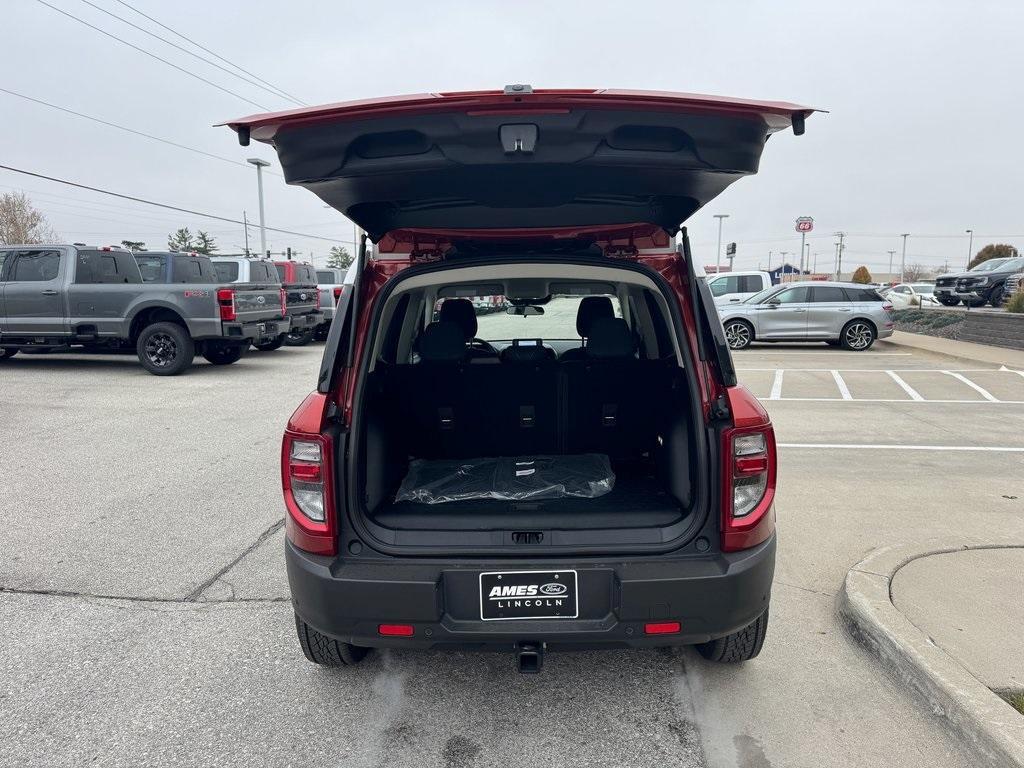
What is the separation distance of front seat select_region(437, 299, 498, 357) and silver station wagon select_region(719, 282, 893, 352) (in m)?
12.2

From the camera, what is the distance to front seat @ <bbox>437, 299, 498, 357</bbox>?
3902 mm

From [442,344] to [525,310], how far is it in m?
1.15

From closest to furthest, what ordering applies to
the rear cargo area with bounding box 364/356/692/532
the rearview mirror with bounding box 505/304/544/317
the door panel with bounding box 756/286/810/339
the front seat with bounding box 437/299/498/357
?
the rear cargo area with bounding box 364/356/692/532
the front seat with bounding box 437/299/498/357
the rearview mirror with bounding box 505/304/544/317
the door panel with bounding box 756/286/810/339

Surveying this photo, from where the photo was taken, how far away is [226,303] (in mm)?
11000

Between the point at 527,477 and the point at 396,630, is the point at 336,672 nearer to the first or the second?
the point at 396,630

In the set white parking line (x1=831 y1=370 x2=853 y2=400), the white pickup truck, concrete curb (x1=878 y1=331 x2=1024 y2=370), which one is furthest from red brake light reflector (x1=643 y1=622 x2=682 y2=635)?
the white pickup truck

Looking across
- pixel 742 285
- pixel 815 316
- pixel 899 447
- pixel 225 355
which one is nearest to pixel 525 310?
pixel 899 447

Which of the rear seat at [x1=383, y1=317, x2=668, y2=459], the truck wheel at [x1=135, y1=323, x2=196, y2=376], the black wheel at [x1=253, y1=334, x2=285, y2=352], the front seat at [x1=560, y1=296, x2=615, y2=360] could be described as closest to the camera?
the rear seat at [x1=383, y1=317, x2=668, y2=459]

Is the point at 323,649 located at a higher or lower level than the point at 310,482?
lower

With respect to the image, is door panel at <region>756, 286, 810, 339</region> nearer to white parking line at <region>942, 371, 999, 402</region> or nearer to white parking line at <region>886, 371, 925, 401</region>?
white parking line at <region>886, 371, 925, 401</region>

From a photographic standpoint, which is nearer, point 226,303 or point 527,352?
point 527,352

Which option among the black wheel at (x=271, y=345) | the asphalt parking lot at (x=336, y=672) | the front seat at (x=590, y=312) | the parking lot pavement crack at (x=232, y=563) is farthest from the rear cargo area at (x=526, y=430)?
the black wheel at (x=271, y=345)

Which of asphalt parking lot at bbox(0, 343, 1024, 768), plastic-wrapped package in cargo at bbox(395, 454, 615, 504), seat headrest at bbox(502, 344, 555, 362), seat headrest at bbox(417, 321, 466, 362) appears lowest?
asphalt parking lot at bbox(0, 343, 1024, 768)

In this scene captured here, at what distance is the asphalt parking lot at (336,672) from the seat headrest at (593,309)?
171cm
